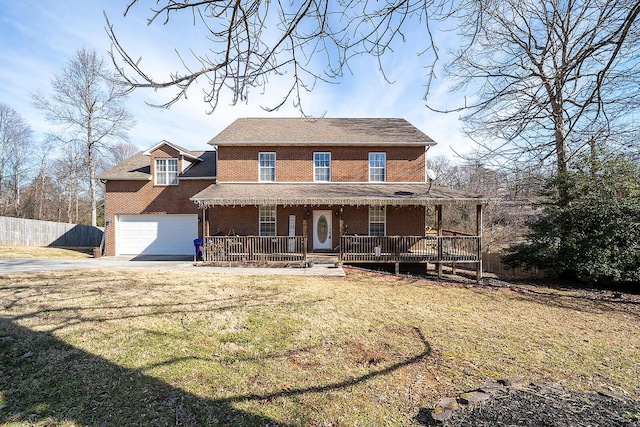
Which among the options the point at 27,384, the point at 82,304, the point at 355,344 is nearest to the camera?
the point at 27,384

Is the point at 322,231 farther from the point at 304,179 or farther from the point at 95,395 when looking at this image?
the point at 95,395

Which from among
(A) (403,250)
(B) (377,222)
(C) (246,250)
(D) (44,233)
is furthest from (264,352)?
(D) (44,233)

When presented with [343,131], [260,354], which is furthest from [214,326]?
[343,131]

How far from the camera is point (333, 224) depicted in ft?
50.2

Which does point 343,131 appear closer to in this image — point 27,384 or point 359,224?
point 359,224

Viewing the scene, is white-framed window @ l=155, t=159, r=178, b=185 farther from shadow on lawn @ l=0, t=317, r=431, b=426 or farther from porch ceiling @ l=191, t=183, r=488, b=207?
shadow on lawn @ l=0, t=317, r=431, b=426

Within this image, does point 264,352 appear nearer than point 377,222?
Yes

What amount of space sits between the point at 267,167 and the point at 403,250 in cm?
814

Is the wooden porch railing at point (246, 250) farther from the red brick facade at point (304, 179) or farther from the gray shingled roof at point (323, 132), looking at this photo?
the gray shingled roof at point (323, 132)

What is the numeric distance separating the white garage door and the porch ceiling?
3809mm

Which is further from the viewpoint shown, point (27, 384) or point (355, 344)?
point (355, 344)

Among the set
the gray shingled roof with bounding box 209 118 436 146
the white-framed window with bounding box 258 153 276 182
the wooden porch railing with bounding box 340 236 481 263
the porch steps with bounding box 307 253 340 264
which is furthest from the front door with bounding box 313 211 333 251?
the gray shingled roof with bounding box 209 118 436 146

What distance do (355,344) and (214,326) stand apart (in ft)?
8.95

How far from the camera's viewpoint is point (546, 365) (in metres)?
4.84
